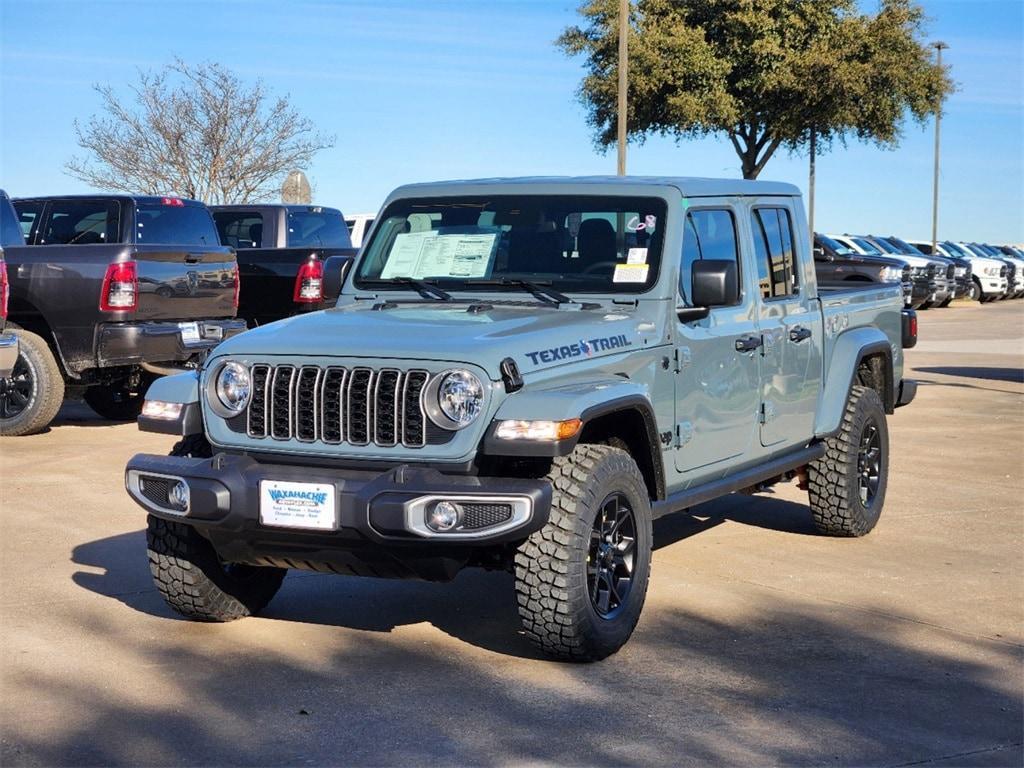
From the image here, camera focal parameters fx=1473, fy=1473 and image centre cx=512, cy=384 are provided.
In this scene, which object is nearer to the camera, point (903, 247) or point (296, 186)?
point (296, 186)

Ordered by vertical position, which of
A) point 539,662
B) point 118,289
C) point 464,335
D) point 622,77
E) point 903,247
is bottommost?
point 539,662

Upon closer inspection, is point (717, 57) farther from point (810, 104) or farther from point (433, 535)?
point (433, 535)

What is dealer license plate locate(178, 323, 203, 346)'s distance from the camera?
39.4 ft

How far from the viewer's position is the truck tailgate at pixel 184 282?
1180 centimetres

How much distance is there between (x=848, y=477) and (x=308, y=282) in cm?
782

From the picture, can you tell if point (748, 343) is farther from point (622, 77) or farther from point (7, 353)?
point (622, 77)

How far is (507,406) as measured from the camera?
5.30 metres

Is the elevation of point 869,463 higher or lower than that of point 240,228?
lower

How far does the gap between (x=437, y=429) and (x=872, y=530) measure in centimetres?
388

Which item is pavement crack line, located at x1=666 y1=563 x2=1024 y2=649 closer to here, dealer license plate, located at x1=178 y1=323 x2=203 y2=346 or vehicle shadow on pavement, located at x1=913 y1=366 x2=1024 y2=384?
dealer license plate, located at x1=178 y1=323 x2=203 y2=346

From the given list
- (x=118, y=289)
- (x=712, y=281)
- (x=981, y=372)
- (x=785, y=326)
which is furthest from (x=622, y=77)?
(x=712, y=281)

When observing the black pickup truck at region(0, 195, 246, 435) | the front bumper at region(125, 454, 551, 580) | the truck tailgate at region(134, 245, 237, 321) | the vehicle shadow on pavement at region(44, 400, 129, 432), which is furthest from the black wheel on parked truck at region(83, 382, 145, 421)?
the front bumper at region(125, 454, 551, 580)

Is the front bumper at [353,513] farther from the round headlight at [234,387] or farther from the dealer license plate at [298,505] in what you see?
the round headlight at [234,387]

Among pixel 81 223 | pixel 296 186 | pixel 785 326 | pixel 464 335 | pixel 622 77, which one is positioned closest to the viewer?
pixel 464 335
